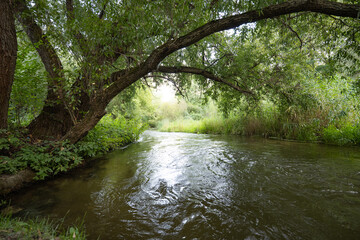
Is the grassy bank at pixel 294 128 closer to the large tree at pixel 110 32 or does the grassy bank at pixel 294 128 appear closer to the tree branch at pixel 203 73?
the tree branch at pixel 203 73

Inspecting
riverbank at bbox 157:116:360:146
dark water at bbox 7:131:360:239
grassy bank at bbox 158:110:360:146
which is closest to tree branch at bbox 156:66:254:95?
grassy bank at bbox 158:110:360:146

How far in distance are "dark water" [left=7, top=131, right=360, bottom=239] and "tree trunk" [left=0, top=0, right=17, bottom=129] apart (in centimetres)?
159

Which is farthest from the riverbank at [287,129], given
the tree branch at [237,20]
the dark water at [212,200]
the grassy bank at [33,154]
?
the grassy bank at [33,154]

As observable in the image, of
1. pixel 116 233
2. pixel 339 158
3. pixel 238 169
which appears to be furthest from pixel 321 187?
pixel 116 233

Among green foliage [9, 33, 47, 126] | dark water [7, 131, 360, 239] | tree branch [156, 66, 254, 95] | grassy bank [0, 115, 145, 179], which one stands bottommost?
dark water [7, 131, 360, 239]

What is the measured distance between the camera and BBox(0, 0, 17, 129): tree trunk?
9.39 feet

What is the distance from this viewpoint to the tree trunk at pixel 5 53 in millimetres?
2861

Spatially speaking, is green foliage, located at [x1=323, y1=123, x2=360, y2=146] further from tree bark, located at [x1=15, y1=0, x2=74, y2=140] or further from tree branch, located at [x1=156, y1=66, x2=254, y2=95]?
tree bark, located at [x1=15, y1=0, x2=74, y2=140]

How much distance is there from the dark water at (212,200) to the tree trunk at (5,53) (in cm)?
159

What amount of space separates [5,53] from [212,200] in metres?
4.20

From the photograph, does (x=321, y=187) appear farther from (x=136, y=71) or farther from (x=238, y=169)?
(x=136, y=71)

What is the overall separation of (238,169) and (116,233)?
2865mm

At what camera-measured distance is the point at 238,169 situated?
3832 millimetres

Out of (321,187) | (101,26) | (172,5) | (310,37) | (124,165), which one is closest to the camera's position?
(321,187)
